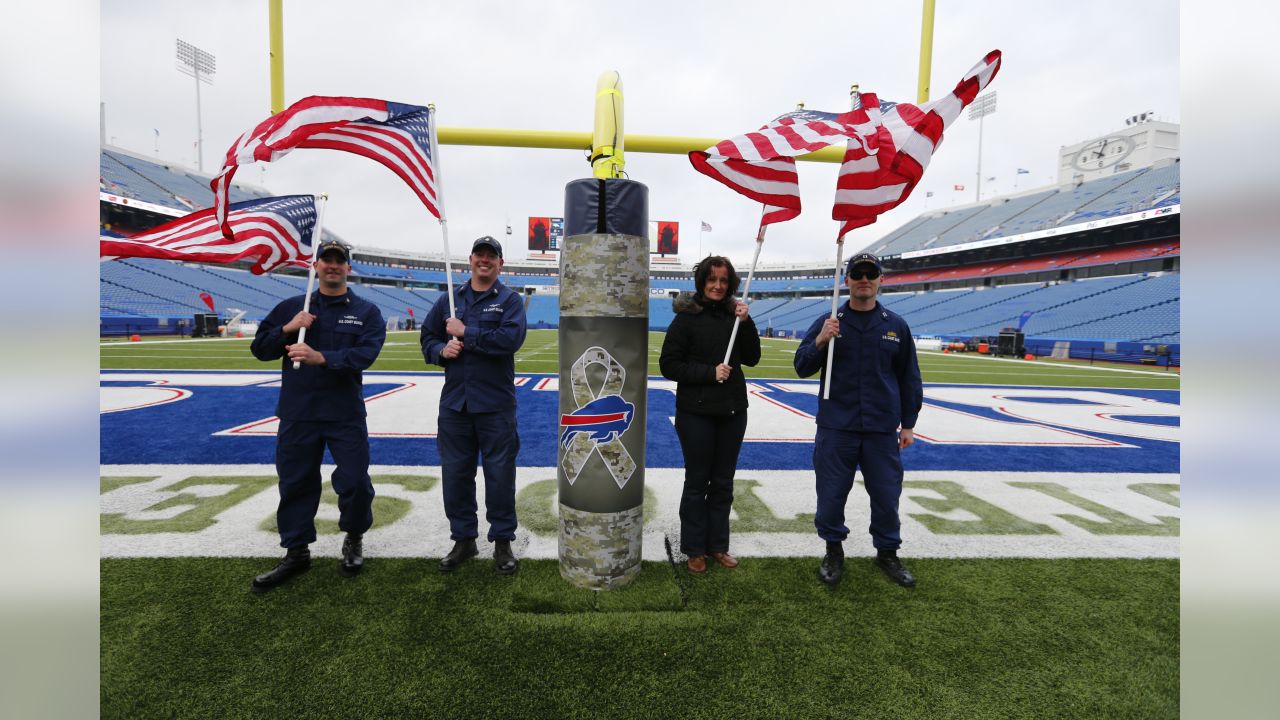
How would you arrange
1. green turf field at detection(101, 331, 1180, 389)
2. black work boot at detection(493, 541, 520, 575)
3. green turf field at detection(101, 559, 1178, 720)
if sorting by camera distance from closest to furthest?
green turf field at detection(101, 559, 1178, 720) < black work boot at detection(493, 541, 520, 575) < green turf field at detection(101, 331, 1180, 389)

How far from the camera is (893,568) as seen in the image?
3498mm

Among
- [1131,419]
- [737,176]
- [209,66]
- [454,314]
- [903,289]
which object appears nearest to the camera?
[737,176]

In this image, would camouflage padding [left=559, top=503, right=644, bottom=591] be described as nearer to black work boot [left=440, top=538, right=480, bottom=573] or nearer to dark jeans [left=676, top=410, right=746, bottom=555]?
dark jeans [left=676, top=410, right=746, bottom=555]

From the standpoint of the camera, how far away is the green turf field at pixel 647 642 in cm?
240

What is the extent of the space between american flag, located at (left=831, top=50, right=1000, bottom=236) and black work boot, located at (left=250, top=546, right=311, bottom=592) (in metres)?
3.89

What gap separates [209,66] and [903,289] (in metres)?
63.0

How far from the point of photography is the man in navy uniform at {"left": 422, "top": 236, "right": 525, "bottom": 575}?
141 inches

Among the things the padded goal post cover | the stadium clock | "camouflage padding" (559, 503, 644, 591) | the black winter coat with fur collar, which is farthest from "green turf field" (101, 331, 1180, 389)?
the stadium clock

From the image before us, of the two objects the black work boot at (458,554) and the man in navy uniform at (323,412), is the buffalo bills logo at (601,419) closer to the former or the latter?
the black work boot at (458,554)

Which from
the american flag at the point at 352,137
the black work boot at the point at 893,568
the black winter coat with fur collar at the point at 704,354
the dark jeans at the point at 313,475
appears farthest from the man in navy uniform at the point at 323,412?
the black work boot at the point at 893,568

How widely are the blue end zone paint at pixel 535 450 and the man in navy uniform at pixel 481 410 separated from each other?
2.10 m
